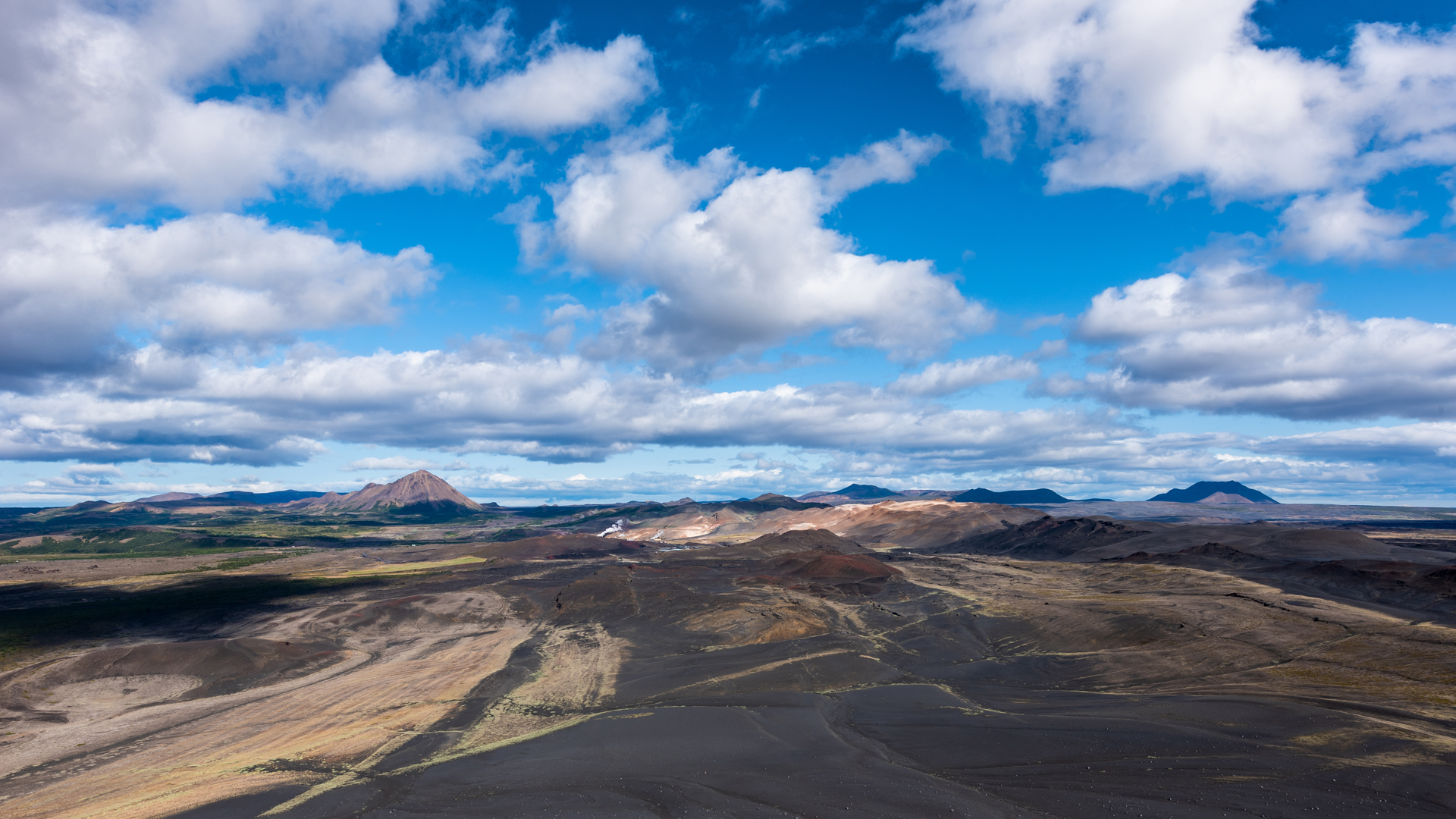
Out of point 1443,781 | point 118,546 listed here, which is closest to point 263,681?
point 1443,781

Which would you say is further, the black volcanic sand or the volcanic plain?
the volcanic plain

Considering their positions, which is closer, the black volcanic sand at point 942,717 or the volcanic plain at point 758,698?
the black volcanic sand at point 942,717

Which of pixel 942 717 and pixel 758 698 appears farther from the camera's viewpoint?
pixel 758 698

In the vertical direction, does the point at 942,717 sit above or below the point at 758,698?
above
